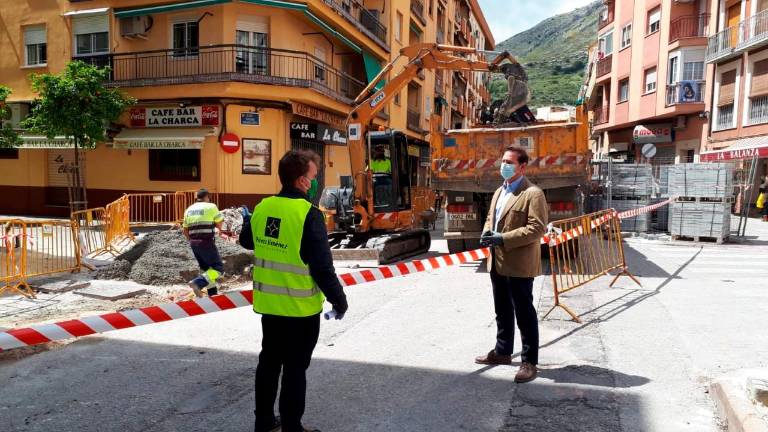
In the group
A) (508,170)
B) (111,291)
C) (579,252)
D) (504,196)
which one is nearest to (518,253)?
(504,196)

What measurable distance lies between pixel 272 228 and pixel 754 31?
1125 inches

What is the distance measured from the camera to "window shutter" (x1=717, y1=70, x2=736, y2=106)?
86.3 feet

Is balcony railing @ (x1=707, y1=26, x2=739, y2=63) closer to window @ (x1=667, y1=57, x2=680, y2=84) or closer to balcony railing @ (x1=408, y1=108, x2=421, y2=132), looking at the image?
window @ (x1=667, y1=57, x2=680, y2=84)

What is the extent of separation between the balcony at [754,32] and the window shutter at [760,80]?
0.92 meters

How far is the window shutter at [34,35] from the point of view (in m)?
20.6

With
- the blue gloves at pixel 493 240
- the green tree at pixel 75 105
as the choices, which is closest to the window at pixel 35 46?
the green tree at pixel 75 105

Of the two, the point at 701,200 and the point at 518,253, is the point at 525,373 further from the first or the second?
the point at 701,200

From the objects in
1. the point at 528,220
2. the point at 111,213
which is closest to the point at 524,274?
the point at 528,220

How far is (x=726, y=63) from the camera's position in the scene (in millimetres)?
26875

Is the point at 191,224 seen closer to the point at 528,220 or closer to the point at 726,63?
the point at 528,220

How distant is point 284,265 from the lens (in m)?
3.18

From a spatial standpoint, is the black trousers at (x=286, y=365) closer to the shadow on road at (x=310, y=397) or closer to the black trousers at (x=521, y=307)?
the shadow on road at (x=310, y=397)

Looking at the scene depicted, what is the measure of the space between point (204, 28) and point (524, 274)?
1704 centimetres

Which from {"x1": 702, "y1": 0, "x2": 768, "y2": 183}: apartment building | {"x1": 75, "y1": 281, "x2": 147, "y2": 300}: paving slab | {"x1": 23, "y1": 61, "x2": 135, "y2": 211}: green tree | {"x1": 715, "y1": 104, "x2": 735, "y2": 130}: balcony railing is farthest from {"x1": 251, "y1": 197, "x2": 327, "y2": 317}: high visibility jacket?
{"x1": 715, "y1": 104, "x2": 735, "y2": 130}: balcony railing
